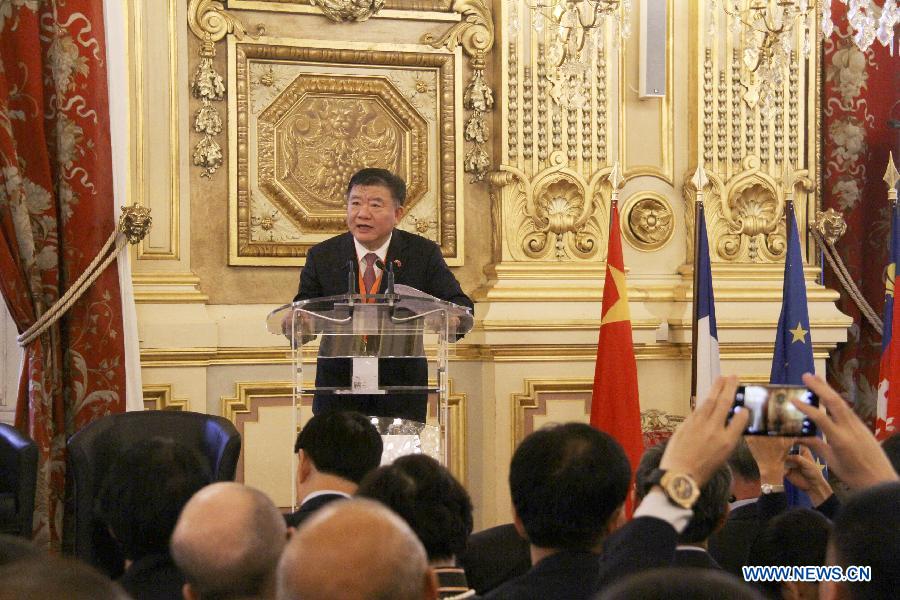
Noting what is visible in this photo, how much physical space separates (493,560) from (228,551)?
0.95m

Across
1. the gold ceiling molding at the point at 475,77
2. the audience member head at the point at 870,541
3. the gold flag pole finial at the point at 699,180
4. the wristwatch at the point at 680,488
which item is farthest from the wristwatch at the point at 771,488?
the gold ceiling molding at the point at 475,77

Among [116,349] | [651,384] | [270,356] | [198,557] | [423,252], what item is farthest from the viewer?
[651,384]

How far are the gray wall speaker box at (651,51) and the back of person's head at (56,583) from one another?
4633mm

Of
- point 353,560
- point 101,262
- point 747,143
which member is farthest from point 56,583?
point 747,143

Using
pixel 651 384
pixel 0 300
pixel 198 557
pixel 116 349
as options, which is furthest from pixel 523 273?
pixel 198 557

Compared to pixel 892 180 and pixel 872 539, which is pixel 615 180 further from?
pixel 872 539

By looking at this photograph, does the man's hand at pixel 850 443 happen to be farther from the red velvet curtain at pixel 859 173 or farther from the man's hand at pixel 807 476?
the red velvet curtain at pixel 859 173

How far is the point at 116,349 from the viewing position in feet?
15.5

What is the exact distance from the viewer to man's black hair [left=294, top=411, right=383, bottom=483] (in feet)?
8.79

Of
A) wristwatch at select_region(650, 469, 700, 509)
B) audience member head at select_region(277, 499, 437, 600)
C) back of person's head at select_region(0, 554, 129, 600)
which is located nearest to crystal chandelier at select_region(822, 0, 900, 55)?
wristwatch at select_region(650, 469, 700, 509)

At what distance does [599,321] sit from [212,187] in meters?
1.82

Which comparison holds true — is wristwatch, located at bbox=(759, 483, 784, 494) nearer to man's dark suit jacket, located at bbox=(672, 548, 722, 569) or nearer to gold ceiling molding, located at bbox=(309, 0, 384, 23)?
man's dark suit jacket, located at bbox=(672, 548, 722, 569)

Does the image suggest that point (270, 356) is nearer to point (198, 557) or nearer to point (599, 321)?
point (599, 321)

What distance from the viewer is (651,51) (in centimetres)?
538
